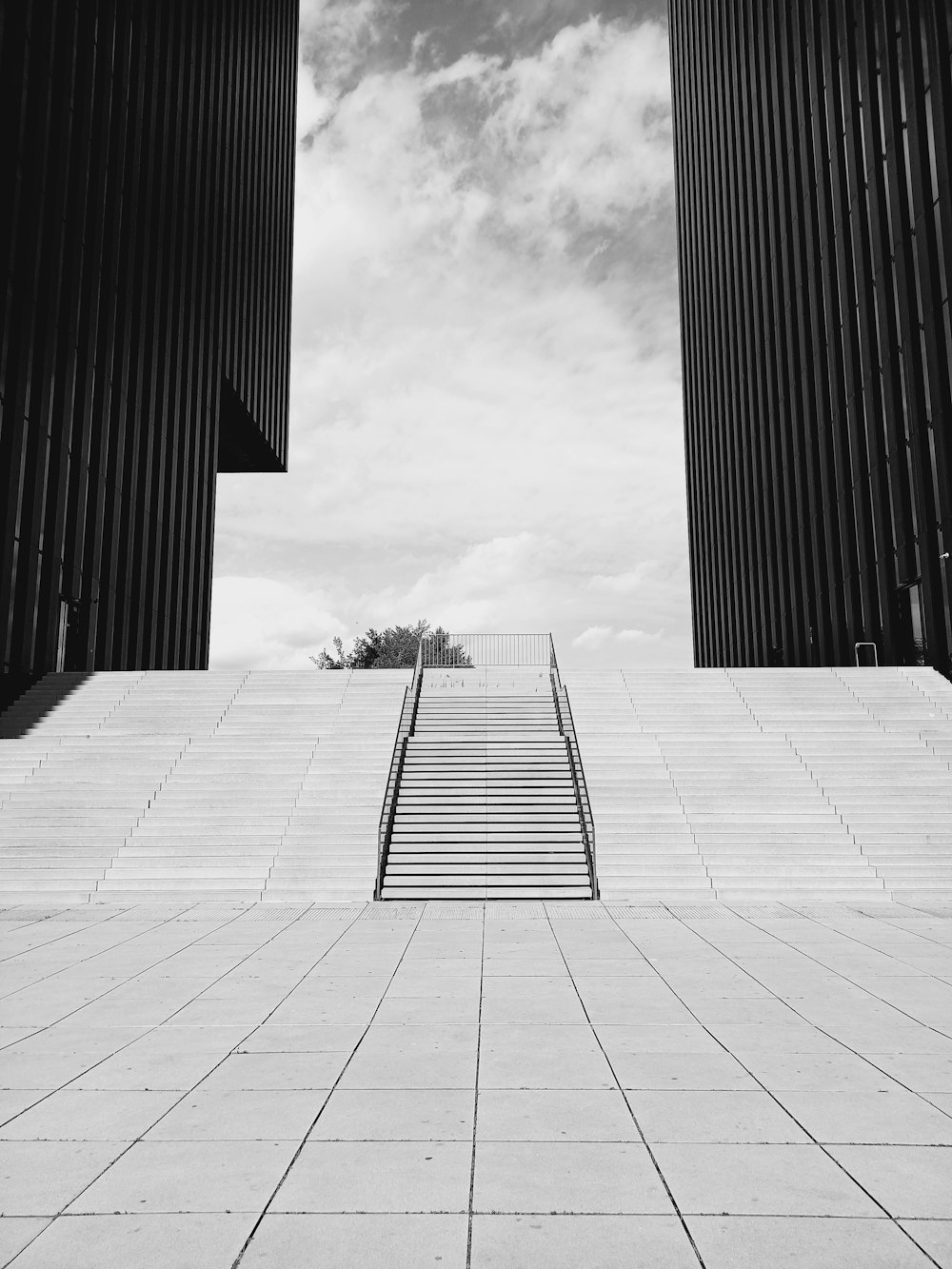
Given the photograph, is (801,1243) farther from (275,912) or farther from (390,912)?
(275,912)

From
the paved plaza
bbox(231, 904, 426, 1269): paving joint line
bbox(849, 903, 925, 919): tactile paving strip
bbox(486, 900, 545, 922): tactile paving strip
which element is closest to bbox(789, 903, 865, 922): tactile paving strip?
bbox(849, 903, 925, 919): tactile paving strip

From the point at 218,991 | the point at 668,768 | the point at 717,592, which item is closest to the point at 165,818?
the point at 218,991

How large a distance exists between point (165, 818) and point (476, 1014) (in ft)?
30.6

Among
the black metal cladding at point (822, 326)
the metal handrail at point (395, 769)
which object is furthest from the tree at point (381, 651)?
the metal handrail at point (395, 769)

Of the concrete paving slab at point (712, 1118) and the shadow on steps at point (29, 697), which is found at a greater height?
the shadow on steps at point (29, 697)

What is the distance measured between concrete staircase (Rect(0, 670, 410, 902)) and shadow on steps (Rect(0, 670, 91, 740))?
0.19 m

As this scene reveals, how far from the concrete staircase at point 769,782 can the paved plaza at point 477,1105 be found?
3.70 metres

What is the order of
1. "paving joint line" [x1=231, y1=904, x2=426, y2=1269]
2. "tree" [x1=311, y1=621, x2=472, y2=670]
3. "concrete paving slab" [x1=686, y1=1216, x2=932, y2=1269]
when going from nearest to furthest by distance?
"concrete paving slab" [x1=686, y1=1216, x2=932, y2=1269] < "paving joint line" [x1=231, y1=904, x2=426, y2=1269] < "tree" [x1=311, y1=621, x2=472, y2=670]

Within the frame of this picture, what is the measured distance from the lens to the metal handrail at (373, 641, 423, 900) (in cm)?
1337

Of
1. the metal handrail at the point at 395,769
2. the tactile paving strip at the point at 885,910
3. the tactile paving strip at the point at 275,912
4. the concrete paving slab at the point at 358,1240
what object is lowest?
the tactile paving strip at the point at 885,910

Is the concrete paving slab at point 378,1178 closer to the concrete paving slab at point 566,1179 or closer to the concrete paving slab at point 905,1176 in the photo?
the concrete paving slab at point 566,1179

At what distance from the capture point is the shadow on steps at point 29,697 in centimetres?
1886

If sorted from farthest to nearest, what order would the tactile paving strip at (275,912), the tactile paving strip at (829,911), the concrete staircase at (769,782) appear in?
1. the concrete staircase at (769,782)
2. the tactile paving strip at (275,912)
3. the tactile paving strip at (829,911)

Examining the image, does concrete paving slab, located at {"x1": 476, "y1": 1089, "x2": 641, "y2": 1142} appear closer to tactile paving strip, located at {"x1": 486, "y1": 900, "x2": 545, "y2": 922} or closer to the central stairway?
tactile paving strip, located at {"x1": 486, "y1": 900, "x2": 545, "y2": 922}
